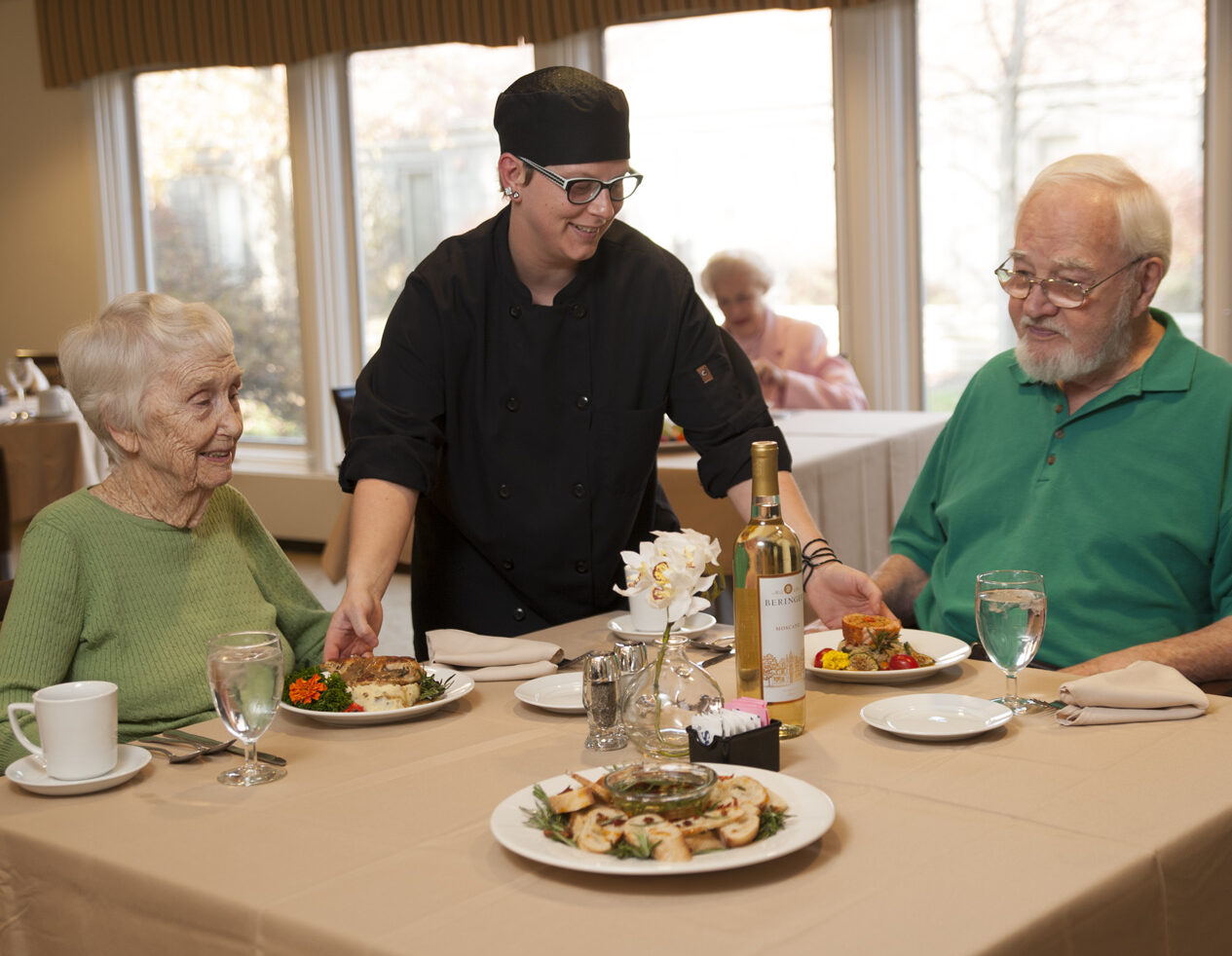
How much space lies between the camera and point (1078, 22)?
564 cm

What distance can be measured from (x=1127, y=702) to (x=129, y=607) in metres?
1.34

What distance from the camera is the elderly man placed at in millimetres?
2131

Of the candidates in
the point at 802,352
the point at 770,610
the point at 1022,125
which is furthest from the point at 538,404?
the point at 1022,125

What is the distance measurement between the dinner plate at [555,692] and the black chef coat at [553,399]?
475 millimetres

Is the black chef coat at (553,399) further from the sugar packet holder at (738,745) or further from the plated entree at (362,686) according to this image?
the sugar packet holder at (738,745)

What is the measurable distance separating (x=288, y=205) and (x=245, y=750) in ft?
22.3

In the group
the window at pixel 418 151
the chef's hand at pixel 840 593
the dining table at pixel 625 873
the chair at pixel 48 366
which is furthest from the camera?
the window at pixel 418 151

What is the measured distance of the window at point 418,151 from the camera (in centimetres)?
724

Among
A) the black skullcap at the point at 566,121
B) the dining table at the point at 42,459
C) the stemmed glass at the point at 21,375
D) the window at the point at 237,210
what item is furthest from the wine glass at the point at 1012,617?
the window at the point at 237,210

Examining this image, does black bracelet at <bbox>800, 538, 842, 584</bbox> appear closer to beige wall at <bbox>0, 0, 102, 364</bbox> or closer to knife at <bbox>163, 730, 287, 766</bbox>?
knife at <bbox>163, 730, 287, 766</bbox>

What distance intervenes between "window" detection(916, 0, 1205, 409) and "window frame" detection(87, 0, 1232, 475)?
83mm

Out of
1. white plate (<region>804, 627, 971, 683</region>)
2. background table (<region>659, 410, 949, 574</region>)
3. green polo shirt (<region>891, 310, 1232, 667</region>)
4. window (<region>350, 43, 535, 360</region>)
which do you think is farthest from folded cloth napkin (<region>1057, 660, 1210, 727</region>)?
window (<region>350, 43, 535, 360</region>)

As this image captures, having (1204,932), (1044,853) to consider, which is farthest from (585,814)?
(1204,932)

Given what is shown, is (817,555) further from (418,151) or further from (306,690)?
(418,151)
